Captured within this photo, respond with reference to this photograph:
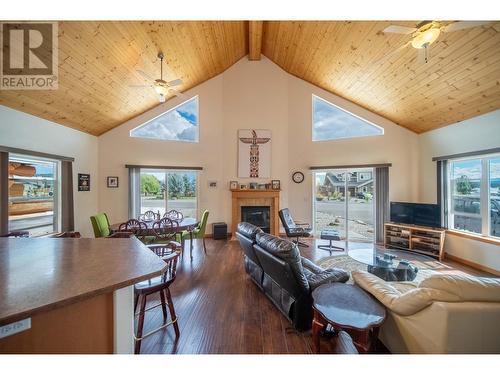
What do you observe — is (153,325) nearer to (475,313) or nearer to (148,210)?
(475,313)

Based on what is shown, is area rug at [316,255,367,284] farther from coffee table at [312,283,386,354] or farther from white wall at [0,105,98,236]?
white wall at [0,105,98,236]

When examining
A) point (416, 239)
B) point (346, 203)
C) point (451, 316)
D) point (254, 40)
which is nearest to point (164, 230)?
point (451, 316)

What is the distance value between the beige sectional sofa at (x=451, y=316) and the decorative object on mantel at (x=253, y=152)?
15.5ft

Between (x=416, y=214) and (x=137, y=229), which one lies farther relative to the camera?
(x=416, y=214)

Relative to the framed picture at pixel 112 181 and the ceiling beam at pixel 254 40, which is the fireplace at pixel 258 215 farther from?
the ceiling beam at pixel 254 40

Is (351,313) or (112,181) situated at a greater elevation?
(112,181)

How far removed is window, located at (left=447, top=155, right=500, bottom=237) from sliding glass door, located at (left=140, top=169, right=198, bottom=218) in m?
6.20

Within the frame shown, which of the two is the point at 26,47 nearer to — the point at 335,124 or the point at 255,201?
the point at 255,201

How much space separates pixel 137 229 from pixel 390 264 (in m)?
4.19

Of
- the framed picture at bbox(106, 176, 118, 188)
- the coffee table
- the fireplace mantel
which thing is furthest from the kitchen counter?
the fireplace mantel

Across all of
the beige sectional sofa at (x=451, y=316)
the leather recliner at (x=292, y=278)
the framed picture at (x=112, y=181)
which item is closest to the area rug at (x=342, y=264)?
the leather recliner at (x=292, y=278)

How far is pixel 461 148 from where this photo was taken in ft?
13.2
